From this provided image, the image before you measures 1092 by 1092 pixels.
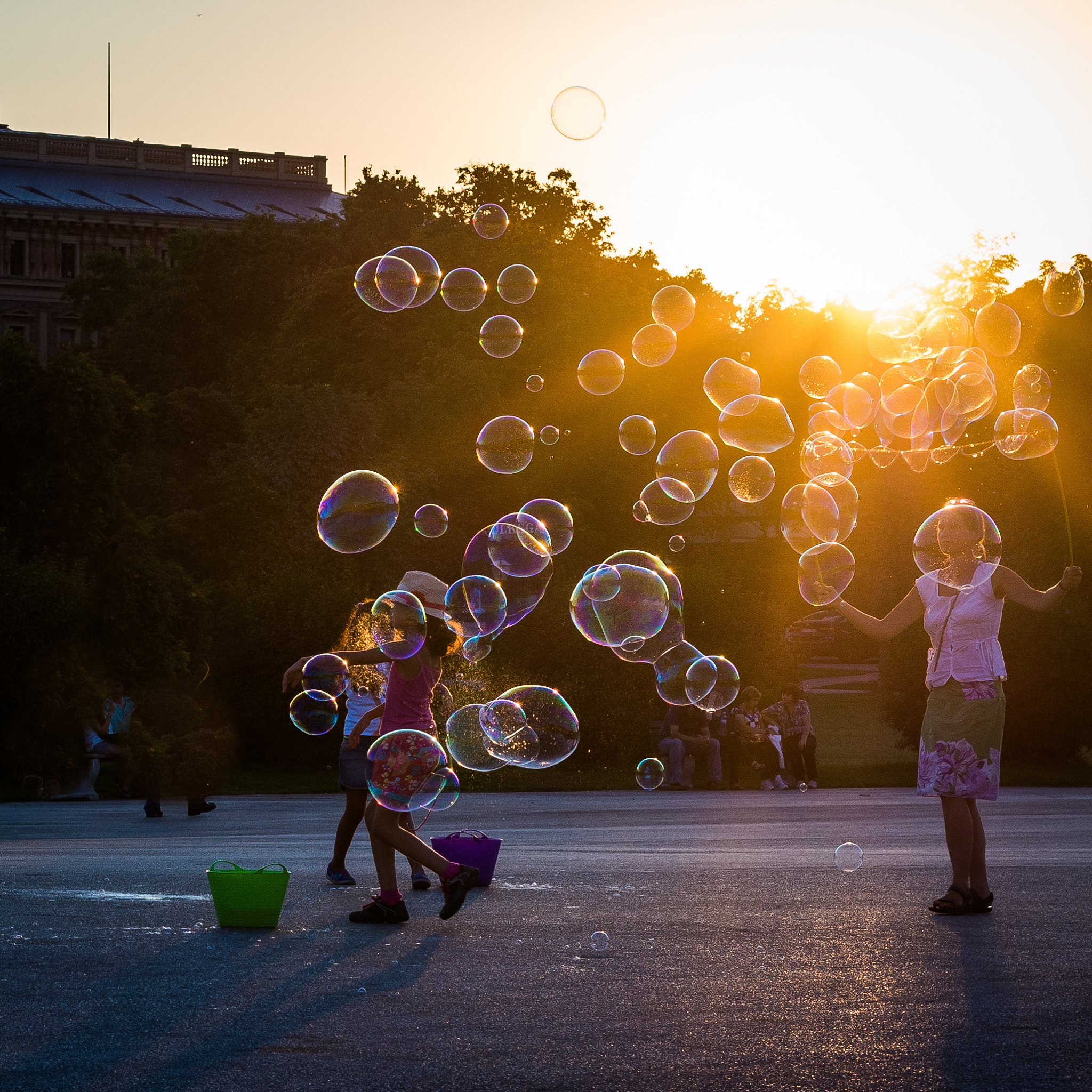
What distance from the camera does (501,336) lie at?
17.6m

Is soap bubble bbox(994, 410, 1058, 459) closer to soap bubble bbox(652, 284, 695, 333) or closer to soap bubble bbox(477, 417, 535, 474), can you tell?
soap bubble bbox(652, 284, 695, 333)

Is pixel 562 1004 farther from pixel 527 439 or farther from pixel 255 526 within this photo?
pixel 255 526

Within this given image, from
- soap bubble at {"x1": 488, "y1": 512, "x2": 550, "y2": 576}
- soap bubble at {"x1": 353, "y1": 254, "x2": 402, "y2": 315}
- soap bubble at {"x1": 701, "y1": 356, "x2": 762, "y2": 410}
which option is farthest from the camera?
soap bubble at {"x1": 353, "y1": 254, "x2": 402, "y2": 315}

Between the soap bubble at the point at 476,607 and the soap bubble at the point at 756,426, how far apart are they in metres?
3.82

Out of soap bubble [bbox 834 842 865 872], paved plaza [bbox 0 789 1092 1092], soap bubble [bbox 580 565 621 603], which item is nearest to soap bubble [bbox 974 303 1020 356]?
soap bubble [bbox 580 565 621 603]

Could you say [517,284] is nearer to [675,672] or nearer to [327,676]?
[675,672]

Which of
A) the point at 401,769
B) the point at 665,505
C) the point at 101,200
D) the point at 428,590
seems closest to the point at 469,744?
the point at 428,590

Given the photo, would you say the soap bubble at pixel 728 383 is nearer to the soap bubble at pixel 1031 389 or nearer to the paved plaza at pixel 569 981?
the soap bubble at pixel 1031 389

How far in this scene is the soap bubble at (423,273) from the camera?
15867mm

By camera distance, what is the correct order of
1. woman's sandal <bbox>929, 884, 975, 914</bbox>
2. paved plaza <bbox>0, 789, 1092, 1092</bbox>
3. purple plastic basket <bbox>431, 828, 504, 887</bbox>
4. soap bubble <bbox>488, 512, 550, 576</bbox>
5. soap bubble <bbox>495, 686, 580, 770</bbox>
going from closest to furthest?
1. paved plaza <bbox>0, 789, 1092, 1092</bbox>
2. woman's sandal <bbox>929, 884, 975, 914</bbox>
3. purple plastic basket <bbox>431, 828, 504, 887</bbox>
4. soap bubble <bbox>495, 686, 580, 770</bbox>
5. soap bubble <bbox>488, 512, 550, 576</bbox>

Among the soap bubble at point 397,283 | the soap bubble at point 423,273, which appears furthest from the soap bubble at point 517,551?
the soap bubble at point 423,273

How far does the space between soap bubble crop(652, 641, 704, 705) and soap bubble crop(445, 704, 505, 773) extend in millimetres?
3486

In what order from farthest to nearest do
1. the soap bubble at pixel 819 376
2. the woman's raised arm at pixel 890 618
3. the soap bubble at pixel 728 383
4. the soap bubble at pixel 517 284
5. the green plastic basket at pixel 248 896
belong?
the soap bubble at pixel 819 376 → the soap bubble at pixel 517 284 → the soap bubble at pixel 728 383 → the woman's raised arm at pixel 890 618 → the green plastic basket at pixel 248 896

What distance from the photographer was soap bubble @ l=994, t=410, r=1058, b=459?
1305cm
